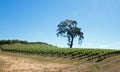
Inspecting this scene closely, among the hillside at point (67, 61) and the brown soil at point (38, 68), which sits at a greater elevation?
the hillside at point (67, 61)

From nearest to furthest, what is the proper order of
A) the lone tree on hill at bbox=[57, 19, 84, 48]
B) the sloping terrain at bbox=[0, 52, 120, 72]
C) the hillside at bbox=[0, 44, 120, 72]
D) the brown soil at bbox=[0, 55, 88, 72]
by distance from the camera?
the sloping terrain at bbox=[0, 52, 120, 72] → the brown soil at bbox=[0, 55, 88, 72] → the hillside at bbox=[0, 44, 120, 72] → the lone tree on hill at bbox=[57, 19, 84, 48]

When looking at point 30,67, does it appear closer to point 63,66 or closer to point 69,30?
point 63,66

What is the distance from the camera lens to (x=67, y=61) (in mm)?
46906

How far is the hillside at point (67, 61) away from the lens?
105 ft

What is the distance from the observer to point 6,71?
97.3 feet

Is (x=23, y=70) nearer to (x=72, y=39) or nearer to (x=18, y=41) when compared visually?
(x=72, y=39)

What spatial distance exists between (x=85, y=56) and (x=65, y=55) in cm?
824

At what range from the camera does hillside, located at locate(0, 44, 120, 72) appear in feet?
105

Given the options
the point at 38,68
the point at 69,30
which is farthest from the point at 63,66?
the point at 69,30

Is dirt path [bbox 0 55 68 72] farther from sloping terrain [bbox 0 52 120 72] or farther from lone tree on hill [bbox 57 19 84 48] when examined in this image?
lone tree on hill [bbox 57 19 84 48]

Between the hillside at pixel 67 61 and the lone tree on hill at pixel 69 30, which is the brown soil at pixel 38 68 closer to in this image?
the hillside at pixel 67 61

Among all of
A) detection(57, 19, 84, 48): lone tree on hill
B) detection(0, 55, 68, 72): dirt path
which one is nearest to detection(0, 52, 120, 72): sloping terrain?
detection(0, 55, 68, 72): dirt path

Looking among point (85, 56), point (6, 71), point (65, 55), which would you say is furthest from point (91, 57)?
point (6, 71)

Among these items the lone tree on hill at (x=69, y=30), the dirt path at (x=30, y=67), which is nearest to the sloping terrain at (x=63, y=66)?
the dirt path at (x=30, y=67)
